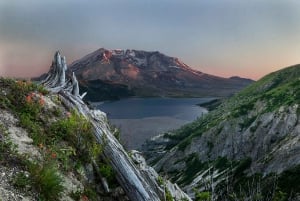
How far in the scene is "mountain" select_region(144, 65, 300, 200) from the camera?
357 feet

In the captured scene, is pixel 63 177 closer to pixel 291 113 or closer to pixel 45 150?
pixel 45 150

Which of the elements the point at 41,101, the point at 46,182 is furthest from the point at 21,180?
the point at 41,101

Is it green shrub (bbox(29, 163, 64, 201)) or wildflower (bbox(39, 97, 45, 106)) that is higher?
wildflower (bbox(39, 97, 45, 106))

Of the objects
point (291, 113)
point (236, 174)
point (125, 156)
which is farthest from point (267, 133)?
point (125, 156)

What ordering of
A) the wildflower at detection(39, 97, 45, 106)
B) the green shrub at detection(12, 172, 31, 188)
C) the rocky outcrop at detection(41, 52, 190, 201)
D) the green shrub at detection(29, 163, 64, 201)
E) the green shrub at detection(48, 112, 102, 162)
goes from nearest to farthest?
1. the green shrub at detection(12, 172, 31, 188)
2. the green shrub at detection(29, 163, 64, 201)
3. the rocky outcrop at detection(41, 52, 190, 201)
4. the green shrub at detection(48, 112, 102, 162)
5. the wildflower at detection(39, 97, 45, 106)

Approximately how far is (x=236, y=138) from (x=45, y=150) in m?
144

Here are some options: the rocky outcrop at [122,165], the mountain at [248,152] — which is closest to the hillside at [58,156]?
the rocky outcrop at [122,165]

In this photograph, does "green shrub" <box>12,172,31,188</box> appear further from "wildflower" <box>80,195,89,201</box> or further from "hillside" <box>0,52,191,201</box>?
"wildflower" <box>80,195,89,201</box>

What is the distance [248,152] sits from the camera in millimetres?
144125

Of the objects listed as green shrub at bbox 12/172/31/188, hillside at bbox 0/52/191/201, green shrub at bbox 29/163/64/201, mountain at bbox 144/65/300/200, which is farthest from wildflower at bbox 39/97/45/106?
mountain at bbox 144/65/300/200

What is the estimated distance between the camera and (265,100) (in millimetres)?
170500

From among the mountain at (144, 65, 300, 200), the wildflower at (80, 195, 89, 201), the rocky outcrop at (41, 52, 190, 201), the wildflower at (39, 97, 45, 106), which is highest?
the wildflower at (39, 97, 45, 106)

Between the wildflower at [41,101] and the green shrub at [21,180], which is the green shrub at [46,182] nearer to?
the green shrub at [21,180]

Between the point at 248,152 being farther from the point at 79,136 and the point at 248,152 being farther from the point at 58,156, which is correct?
the point at 58,156
